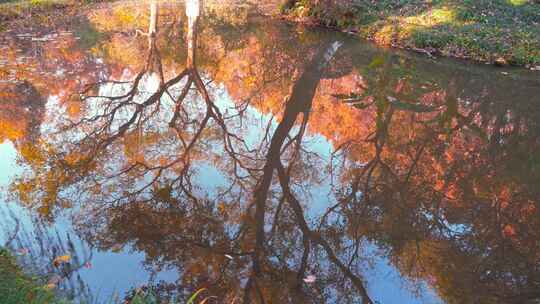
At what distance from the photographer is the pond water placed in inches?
171

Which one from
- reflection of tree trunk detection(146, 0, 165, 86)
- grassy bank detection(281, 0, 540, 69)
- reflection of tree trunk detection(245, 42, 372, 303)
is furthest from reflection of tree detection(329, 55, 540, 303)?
reflection of tree trunk detection(146, 0, 165, 86)

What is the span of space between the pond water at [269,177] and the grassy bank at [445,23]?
1.12 meters

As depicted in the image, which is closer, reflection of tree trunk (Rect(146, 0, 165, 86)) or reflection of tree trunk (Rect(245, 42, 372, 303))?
reflection of tree trunk (Rect(245, 42, 372, 303))

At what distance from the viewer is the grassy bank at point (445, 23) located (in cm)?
1220

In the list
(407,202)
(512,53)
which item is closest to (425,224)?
(407,202)

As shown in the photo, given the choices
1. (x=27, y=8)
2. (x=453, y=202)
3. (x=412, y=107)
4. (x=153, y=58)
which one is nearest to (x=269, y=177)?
(x=453, y=202)

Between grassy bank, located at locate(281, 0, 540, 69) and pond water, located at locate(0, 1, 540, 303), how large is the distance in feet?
3.67

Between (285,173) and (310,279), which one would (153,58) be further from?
(310,279)

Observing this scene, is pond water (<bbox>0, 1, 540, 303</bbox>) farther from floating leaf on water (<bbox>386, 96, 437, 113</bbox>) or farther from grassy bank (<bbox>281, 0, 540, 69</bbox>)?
grassy bank (<bbox>281, 0, 540, 69</bbox>)

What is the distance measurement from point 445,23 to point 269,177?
11.0 meters

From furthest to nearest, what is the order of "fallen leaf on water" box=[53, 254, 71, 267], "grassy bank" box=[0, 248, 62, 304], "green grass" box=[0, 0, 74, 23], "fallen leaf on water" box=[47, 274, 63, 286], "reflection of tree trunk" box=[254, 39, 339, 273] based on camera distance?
"green grass" box=[0, 0, 74, 23] → "reflection of tree trunk" box=[254, 39, 339, 273] → "fallen leaf on water" box=[53, 254, 71, 267] → "fallen leaf on water" box=[47, 274, 63, 286] → "grassy bank" box=[0, 248, 62, 304]

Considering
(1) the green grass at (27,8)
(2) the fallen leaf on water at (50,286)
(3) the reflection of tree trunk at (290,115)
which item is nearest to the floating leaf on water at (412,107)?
(3) the reflection of tree trunk at (290,115)

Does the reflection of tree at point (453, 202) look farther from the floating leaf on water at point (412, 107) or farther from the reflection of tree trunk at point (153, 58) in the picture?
the reflection of tree trunk at point (153, 58)

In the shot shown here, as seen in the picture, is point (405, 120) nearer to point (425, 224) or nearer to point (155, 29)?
point (425, 224)
